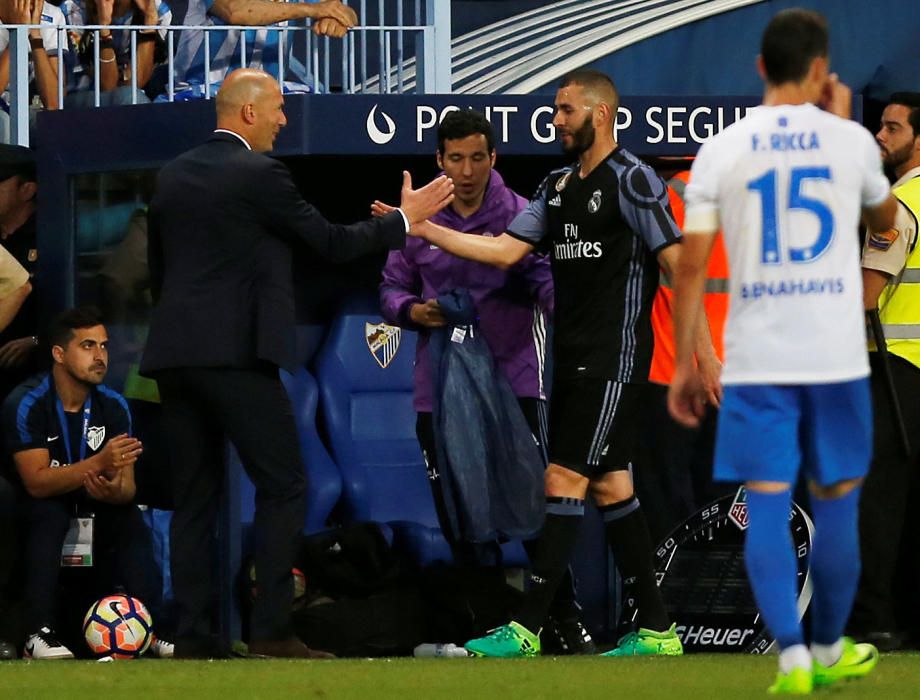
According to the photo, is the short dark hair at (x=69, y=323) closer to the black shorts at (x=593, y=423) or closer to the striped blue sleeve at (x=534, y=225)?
the striped blue sleeve at (x=534, y=225)

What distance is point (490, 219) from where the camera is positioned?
8812 millimetres

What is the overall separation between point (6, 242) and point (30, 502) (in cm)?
139

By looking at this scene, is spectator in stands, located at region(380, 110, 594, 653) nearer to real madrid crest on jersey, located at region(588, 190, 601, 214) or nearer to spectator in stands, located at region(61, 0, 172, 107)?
real madrid crest on jersey, located at region(588, 190, 601, 214)

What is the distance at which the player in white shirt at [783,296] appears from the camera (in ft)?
19.5

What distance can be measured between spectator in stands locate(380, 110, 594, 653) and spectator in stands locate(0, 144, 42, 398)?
66.7 inches

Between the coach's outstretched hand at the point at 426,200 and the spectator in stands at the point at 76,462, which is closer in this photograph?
the coach's outstretched hand at the point at 426,200

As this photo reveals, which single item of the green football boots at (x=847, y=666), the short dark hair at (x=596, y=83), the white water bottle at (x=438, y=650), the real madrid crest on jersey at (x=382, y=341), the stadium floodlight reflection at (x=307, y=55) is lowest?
the white water bottle at (x=438, y=650)

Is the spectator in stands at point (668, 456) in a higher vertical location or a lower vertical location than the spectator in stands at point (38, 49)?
lower

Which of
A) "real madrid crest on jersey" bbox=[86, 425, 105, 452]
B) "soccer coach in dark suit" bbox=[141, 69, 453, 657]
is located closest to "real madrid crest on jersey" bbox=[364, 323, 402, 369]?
"real madrid crest on jersey" bbox=[86, 425, 105, 452]

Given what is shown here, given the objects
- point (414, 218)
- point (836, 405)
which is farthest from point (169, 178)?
point (836, 405)

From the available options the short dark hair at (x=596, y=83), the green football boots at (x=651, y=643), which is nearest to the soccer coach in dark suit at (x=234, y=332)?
the short dark hair at (x=596, y=83)

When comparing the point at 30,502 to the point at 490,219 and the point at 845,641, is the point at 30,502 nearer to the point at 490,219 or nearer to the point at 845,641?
the point at 490,219

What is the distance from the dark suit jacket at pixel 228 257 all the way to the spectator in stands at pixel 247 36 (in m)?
2.51

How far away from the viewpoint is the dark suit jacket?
25.9 ft
